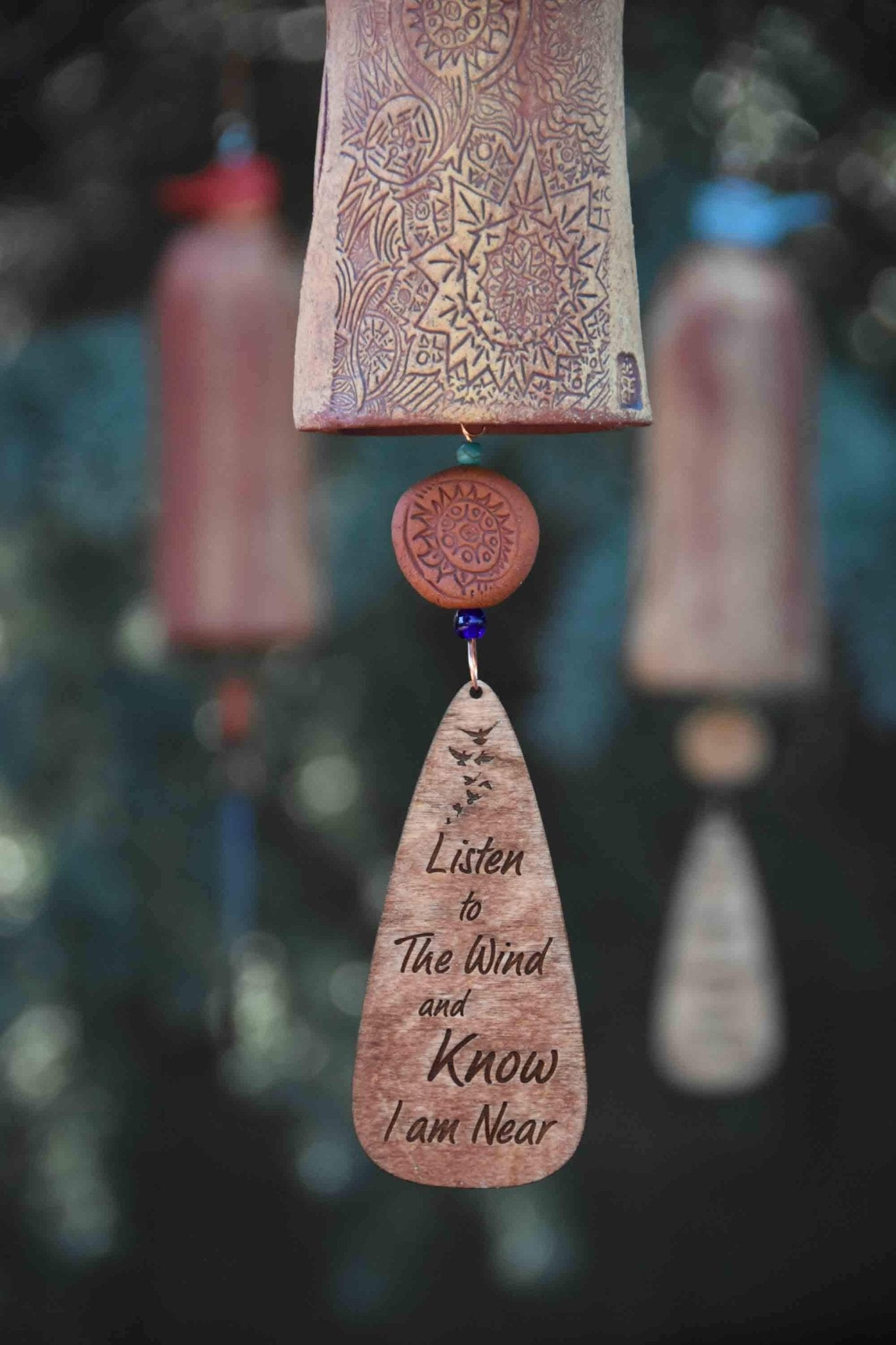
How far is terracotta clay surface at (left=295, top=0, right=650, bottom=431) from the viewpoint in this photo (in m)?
0.91

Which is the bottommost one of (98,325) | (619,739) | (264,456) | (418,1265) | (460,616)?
(418,1265)

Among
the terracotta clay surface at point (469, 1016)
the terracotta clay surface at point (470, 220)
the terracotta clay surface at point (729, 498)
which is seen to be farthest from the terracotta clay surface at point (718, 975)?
the terracotta clay surface at point (470, 220)

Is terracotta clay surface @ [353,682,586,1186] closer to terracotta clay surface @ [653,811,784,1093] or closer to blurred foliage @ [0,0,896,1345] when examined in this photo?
terracotta clay surface @ [653,811,784,1093]

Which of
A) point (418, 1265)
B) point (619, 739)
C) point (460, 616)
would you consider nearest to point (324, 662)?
point (619, 739)

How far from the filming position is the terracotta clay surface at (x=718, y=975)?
220cm

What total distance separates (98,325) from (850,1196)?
5.08 feet

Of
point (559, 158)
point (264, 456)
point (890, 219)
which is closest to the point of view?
point (559, 158)

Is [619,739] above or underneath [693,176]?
underneath

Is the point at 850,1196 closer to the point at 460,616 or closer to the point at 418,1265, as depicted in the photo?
the point at 418,1265

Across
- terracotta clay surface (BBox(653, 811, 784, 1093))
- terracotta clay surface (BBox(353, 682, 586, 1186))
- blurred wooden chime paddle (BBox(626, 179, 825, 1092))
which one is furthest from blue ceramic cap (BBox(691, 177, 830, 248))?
terracotta clay surface (BBox(353, 682, 586, 1186))

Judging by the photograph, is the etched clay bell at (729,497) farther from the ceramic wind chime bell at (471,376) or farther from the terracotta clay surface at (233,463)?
the ceramic wind chime bell at (471,376)

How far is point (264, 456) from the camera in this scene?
196 centimetres

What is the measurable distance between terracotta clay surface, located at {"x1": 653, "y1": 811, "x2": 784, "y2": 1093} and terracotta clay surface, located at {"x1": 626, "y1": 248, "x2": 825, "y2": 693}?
0.36m

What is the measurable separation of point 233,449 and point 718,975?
843mm
